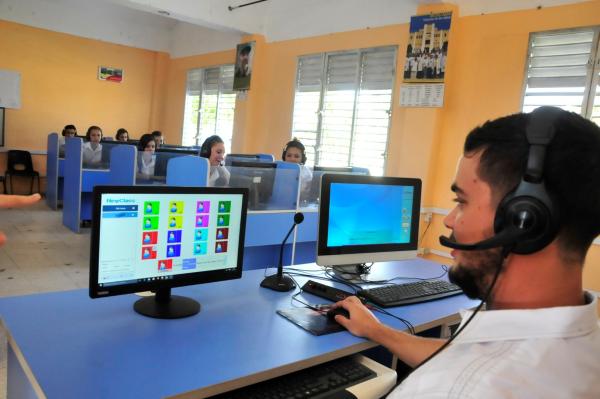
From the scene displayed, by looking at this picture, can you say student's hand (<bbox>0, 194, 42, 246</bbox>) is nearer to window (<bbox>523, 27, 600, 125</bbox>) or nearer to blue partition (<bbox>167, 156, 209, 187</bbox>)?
blue partition (<bbox>167, 156, 209, 187</bbox>)

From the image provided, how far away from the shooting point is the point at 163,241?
4.60 feet

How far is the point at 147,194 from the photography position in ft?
4.43

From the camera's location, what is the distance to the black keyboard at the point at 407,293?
171cm

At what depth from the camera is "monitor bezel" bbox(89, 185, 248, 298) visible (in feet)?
4.14

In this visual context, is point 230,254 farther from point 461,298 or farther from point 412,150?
point 412,150

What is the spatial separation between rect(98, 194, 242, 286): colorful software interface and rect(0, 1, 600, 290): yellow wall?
3.41 m

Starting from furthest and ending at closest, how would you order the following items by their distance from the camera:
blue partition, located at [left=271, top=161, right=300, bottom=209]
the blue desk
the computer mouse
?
blue partition, located at [left=271, top=161, right=300, bottom=209] < the computer mouse < the blue desk

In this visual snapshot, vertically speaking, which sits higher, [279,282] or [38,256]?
[279,282]

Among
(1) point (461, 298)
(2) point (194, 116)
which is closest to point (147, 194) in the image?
(1) point (461, 298)

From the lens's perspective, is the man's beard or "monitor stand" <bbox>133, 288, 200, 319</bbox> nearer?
the man's beard

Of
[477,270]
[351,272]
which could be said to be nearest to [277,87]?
[351,272]

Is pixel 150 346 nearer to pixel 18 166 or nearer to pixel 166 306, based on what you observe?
pixel 166 306

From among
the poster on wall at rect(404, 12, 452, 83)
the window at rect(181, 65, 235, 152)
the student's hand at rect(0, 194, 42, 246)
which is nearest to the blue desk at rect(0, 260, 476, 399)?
the student's hand at rect(0, 194, 42, 246)

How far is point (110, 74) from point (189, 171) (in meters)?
6.85
